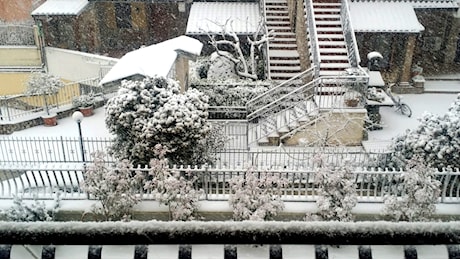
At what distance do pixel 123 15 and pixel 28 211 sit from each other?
13615mm

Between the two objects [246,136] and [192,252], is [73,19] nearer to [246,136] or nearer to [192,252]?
[246,136]

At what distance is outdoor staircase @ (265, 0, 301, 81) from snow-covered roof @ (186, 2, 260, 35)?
594 mm

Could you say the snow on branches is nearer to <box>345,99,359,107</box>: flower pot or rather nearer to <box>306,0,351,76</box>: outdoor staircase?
<box>306,0,351,76</box>: outdoor staircase

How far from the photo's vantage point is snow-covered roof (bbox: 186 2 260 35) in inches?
716

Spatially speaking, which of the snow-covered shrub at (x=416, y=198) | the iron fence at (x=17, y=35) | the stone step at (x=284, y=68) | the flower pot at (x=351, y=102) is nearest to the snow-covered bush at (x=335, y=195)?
the snow-covered shrub at (x=416, y=198)

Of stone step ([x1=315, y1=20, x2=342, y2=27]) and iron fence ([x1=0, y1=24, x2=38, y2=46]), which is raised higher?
stone step ([x1=315, y1=20, x2=342, y2=27])

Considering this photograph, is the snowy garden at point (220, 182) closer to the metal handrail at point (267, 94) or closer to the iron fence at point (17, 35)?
the metal handrail at point (267, 94)

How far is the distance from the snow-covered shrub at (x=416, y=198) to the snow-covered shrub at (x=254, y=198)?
2.05m

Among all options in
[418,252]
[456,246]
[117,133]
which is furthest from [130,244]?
[117,133]

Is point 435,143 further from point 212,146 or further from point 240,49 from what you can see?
point 240,49

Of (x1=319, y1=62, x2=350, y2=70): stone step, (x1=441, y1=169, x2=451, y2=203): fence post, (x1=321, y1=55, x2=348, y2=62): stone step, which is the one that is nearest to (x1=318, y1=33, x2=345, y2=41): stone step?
(x1=321, y1=55, x2=348, y2=62): stone step

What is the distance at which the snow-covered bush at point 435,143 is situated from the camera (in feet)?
33.6

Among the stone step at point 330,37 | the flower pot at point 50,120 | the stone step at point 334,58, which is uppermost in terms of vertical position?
the stone step at point 330,37

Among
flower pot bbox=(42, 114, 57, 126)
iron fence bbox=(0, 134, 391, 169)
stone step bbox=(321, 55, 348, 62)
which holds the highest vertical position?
stone step bbox=(321, 55, 348, 62)
